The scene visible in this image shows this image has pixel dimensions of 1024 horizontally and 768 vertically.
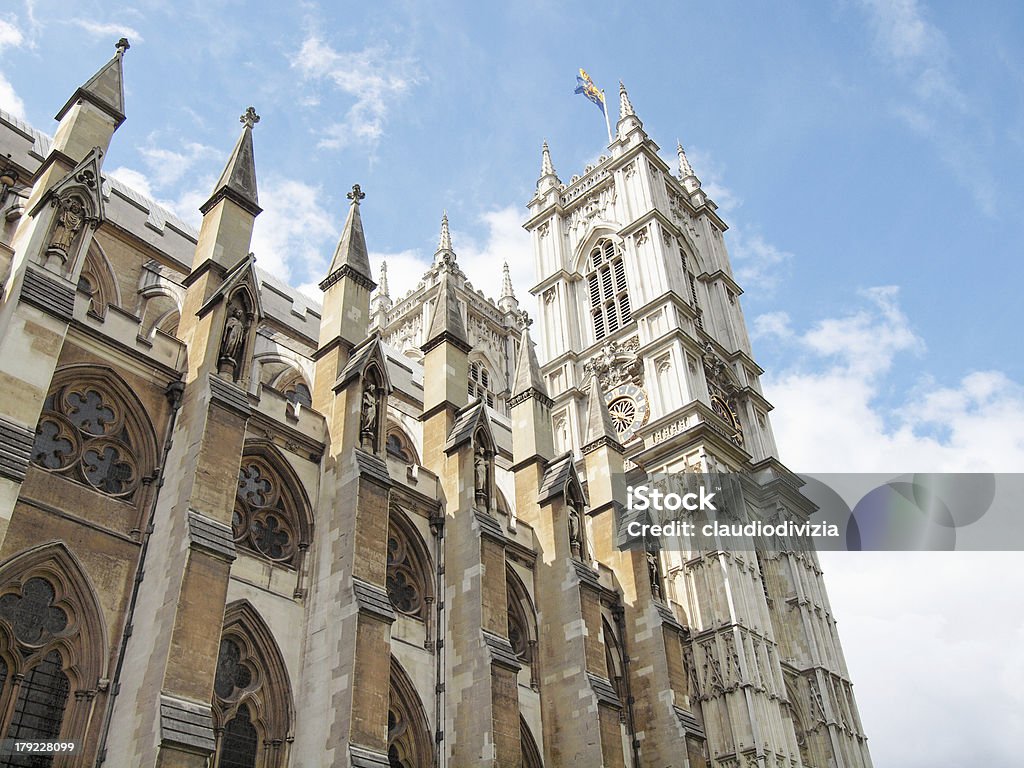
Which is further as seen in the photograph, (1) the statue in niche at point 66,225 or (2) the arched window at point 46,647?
(1) the statue in niche at point 66,225

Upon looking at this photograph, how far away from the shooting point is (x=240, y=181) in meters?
20.1

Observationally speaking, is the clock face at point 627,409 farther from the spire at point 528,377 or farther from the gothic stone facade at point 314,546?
the spire at point 528,377

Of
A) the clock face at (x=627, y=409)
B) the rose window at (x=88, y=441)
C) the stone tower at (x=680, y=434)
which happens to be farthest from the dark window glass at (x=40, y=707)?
the clock face at (x=627, y=409)

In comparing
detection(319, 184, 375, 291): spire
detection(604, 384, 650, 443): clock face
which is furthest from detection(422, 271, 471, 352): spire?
detection(604, 384, 650, 443): clock face

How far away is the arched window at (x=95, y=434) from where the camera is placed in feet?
48.7

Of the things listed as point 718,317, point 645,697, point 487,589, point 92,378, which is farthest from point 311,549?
point 718,317

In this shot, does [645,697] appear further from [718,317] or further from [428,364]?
[718,317]

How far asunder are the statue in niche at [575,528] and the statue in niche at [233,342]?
9783 mm

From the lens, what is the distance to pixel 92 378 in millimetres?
15797

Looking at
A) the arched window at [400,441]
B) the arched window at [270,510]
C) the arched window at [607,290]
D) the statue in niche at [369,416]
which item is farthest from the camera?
the arched window at [607,290]

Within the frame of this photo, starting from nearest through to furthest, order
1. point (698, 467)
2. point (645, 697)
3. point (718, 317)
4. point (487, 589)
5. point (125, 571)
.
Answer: point (125, 571)
point (487, 589)
point (645, 697)
point (698, 467)
point (718, 317)

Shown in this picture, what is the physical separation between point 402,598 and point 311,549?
2.68 metres

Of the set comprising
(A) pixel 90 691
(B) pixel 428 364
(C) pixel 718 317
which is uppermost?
(C) pixel 718 317

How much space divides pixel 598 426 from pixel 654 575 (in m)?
4.78
